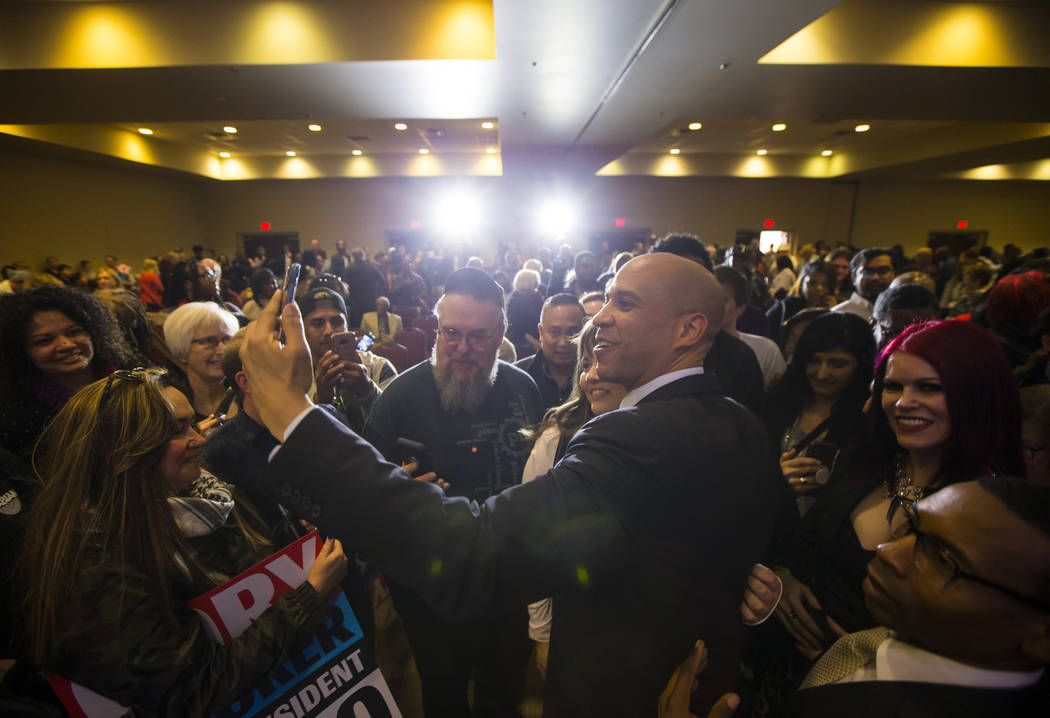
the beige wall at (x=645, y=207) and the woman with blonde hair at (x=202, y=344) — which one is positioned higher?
the beige wall at (x=645, y=207)

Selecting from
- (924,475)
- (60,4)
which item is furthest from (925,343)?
(60,4)

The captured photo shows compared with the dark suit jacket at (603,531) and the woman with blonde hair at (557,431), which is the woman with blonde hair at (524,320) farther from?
the dark suit jacket at (603,531)

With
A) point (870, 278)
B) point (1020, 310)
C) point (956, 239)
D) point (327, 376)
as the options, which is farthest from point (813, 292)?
point (956, 239)

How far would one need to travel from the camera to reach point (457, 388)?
191cm

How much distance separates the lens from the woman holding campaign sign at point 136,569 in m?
0.93

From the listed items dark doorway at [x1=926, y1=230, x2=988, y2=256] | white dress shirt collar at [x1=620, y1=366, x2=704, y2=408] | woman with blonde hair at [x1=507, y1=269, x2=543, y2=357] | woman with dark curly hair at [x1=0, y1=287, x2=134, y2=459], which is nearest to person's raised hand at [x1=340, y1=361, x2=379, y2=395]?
woman with dark curly hair at [x1=0, y1=287, x2=134, y2=459]

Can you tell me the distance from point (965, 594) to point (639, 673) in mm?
595

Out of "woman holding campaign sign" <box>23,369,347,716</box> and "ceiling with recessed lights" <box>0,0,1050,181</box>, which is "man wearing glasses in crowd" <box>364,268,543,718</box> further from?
"ceiling with recessed lights" <box>0,0,1050,181</box>

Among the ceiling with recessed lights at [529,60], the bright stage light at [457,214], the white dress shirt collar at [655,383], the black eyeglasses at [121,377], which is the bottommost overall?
the white dress shirt collar at [655,383]

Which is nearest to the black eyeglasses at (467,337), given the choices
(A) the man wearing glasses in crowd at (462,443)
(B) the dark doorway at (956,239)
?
(A) the man wearing glasses in crowd at (462,443)

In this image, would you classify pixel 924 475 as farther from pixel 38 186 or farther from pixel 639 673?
pixel 38 186

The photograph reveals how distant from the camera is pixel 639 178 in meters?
14.2

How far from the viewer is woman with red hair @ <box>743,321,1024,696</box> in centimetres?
131

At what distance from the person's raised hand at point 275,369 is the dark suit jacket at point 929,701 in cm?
110
